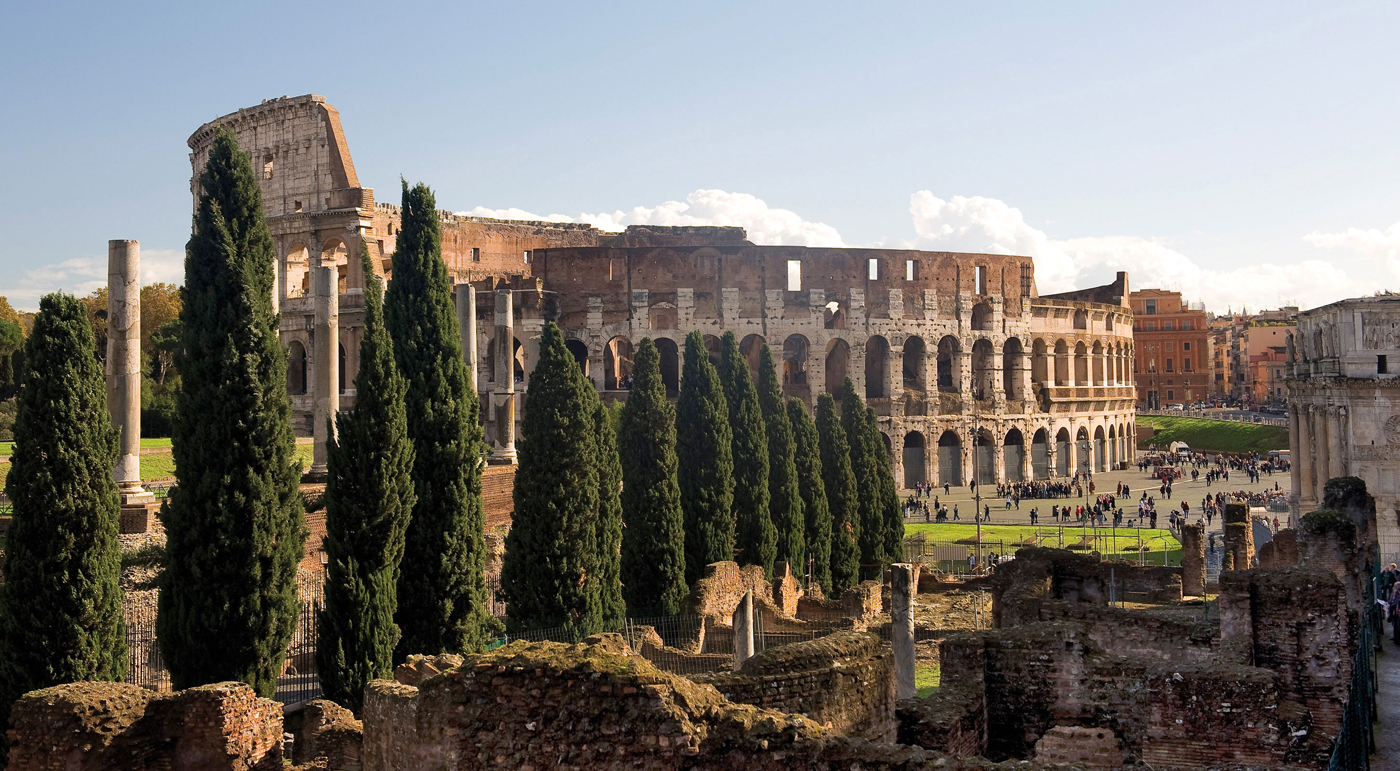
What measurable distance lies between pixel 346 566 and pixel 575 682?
7182 millimetres

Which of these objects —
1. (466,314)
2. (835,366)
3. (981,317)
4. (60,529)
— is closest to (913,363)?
(835,366)

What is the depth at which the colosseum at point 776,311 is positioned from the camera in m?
39.5

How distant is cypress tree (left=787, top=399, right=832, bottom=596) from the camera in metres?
23.2

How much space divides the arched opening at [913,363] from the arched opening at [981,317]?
8.79ft

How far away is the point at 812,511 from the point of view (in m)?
23.2

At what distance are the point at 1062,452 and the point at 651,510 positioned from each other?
37299 mm

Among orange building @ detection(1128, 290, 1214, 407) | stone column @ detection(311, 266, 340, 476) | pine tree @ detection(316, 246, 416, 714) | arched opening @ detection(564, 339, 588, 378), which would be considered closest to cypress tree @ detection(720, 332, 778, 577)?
stone column @ detection(311, 266, 340, 476)

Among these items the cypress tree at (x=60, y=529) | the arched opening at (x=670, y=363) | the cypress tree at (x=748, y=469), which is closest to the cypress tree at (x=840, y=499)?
the cypress tree at (x=748, y=469)

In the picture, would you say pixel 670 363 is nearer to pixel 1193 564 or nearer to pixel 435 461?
pixel 1193 564

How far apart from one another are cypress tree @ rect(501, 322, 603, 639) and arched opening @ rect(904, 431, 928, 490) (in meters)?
33.1

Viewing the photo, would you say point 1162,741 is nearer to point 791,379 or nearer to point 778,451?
point 778,451

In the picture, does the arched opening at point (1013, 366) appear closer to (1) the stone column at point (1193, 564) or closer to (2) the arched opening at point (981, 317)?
(2) the arched opening at point (981, 317)

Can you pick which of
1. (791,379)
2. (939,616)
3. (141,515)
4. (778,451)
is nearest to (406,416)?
(141,515)

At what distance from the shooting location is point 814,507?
2322 centimetres
